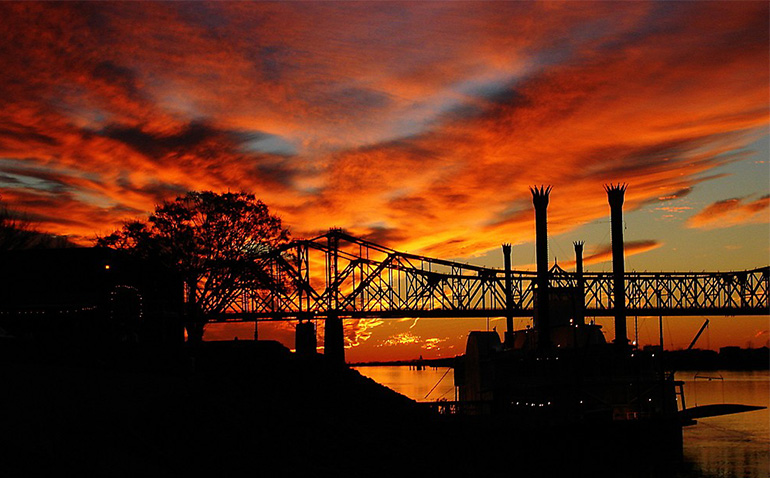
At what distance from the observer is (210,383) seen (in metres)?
35.2

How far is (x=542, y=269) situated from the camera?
2771 inches

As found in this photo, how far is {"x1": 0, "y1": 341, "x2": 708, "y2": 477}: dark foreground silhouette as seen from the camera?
23234mm

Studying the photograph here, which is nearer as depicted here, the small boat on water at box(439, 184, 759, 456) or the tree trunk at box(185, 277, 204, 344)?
the small boat on water at box(439, 184, 759, 456)

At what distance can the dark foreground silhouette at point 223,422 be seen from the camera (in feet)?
76.2

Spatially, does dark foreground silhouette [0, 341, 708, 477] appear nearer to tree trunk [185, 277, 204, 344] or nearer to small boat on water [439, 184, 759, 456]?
small boat on water [439, 184, 759, 456]

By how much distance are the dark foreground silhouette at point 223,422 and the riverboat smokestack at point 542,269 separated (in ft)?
54.4

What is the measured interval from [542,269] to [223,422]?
4455 cm

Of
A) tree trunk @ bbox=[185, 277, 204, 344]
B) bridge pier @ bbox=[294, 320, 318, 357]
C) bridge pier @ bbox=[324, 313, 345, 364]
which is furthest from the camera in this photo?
bridge pier @ bbox=[324, 313, 345, 364]

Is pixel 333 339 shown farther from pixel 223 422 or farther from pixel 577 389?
pixel 223 422

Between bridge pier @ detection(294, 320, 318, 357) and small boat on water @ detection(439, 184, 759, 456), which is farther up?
bridge pier @ detection(294, 320, 318, 357)

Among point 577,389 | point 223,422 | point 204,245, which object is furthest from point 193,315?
point 223,422

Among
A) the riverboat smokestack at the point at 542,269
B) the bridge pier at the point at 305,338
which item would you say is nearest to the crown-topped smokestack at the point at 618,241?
the riverboat smokestack at the point at 542,269

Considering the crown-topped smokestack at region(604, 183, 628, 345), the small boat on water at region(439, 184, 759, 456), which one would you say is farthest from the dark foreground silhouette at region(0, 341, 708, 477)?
the crown-topped smokestack at region(604, 183, 628, 345)

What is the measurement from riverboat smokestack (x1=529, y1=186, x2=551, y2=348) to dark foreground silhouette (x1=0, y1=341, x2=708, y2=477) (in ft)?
54.4
